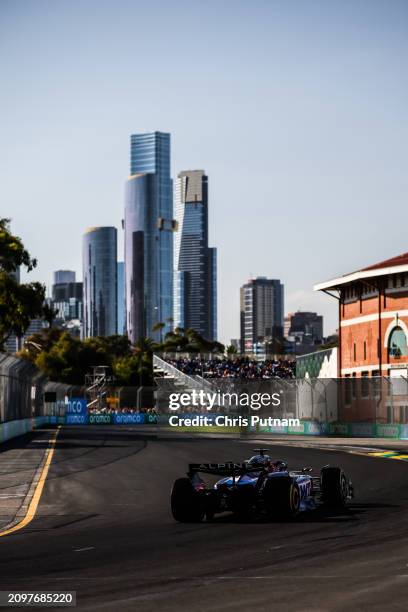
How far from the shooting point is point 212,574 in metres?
12.1

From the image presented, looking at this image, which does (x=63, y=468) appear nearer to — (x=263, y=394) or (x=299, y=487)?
(x=299, y=487)

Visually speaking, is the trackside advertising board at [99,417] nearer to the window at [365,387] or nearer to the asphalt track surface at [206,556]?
the window at [365,387]

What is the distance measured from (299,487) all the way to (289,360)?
12928cm

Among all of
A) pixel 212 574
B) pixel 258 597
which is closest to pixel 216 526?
pixel 212 574

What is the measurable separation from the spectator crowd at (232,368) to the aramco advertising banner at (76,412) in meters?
20.5

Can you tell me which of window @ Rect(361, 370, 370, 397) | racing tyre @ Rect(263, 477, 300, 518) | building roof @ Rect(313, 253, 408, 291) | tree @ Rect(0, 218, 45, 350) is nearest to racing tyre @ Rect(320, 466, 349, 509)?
racing tyre @ Rect(263, 477, 300, 518)

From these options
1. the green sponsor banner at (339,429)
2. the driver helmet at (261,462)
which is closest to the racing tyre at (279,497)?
the driver helmet at (261,462)

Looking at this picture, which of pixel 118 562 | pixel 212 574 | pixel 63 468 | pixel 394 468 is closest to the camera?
pixel 212 574

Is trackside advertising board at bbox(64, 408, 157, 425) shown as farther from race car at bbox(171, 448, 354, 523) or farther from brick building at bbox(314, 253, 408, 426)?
race car at bbox(171, 448, 354, 523)

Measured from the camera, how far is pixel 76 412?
10344cm

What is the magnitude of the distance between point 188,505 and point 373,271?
5380cm

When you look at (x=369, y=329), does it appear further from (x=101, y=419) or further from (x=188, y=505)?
(x=188, y=505)

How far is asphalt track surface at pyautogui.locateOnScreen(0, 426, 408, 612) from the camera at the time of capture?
10.6m

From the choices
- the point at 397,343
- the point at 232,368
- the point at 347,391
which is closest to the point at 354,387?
the point at 347,391
